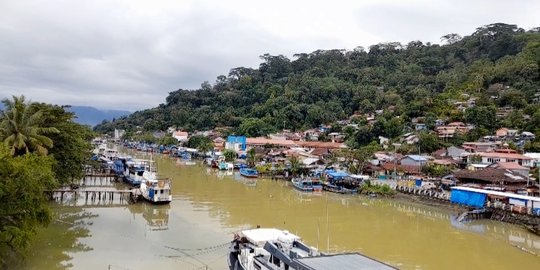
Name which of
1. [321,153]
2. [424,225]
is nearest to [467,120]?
[321,153]

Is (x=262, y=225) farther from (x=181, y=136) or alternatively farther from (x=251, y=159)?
(x=181, y=136)

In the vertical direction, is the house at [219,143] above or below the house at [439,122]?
below

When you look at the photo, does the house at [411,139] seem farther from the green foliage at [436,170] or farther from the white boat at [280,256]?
the white boat at [280,256]

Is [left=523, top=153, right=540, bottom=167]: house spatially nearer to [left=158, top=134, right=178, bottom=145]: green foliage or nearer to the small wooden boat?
the small wooden boat

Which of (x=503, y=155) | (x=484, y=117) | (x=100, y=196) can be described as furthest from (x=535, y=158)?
(x=100, y=196)

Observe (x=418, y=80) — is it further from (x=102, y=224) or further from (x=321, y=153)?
(x=102, y=224)

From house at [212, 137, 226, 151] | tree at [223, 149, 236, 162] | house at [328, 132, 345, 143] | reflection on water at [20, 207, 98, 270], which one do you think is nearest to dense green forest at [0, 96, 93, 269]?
reflection on water at [20, 207, 98, 270]

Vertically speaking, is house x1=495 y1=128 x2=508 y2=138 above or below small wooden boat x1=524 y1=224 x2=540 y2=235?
above

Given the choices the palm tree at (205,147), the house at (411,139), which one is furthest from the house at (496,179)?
the palm tree at (205,147)
